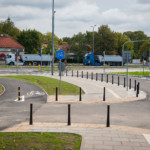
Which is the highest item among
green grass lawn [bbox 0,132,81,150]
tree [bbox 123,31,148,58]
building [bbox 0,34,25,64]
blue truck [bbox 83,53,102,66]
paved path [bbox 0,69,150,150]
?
tree [bbox 123,31,148,58]

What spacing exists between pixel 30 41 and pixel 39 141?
84.0 m

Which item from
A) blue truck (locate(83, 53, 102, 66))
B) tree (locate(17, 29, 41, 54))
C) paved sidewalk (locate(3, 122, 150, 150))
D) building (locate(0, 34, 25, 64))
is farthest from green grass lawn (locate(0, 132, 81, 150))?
tree (locate(17, 29, 41, 54))

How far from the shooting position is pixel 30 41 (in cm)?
8881

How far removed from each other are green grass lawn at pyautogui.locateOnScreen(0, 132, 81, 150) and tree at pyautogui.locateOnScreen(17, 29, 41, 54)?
8218cm

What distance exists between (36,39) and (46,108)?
7855cm

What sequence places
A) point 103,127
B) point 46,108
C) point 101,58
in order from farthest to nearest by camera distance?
point 101,58 → point 46,108 → point 103,127

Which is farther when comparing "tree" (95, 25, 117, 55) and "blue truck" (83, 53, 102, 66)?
"tree" (95, 25, 117, 55)

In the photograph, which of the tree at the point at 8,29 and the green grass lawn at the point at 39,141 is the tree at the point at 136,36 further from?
the green grass lawn at the point at 39,141

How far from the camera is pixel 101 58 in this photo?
74.8 meters

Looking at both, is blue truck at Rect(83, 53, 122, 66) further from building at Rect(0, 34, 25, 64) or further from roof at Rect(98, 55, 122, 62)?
building at Rect(0, 34, 25, 64)

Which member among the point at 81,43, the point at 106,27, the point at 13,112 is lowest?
the point at 13,112

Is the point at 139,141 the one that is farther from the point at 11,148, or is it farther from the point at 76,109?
the point at 76,109

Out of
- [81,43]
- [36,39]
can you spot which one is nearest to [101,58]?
[81,43]

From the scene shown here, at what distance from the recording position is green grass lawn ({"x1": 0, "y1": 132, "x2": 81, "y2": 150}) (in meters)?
6.55
